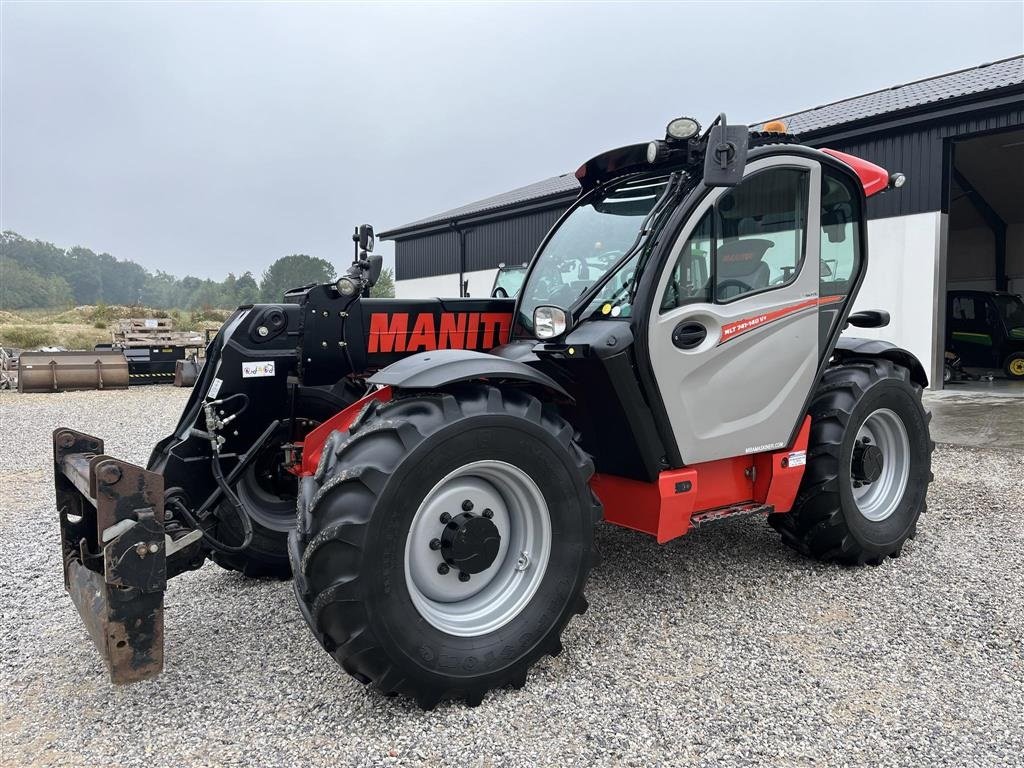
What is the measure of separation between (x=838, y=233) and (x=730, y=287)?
1.03 metres

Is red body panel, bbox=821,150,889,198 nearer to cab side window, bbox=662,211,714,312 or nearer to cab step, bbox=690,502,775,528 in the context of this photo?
cab side window, bbox=662,211,714,312

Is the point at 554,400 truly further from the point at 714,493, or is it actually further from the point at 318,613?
the point at 318,613

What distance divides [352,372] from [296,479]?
742mm

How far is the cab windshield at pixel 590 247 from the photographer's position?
11.6 feet

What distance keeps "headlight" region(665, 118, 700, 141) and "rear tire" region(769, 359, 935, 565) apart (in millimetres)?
1788

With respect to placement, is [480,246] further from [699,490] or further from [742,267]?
[699,490]

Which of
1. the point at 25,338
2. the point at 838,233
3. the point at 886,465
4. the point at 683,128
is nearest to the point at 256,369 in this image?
the point at 683,128

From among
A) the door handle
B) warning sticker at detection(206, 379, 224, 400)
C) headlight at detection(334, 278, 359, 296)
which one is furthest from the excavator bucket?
the door handle

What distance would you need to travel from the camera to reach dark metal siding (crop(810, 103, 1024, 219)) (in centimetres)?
1127

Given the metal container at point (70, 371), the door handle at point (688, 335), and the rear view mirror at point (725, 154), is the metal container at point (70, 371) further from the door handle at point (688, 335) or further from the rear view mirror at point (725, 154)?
the rear view mirror at point (725, 154)


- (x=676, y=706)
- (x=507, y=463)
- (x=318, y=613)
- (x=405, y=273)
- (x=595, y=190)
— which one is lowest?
(x=676, y=706)

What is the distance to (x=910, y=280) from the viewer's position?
12.0m

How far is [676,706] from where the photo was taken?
2758mm

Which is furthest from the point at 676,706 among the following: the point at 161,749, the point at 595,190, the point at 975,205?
the point at 975,205
